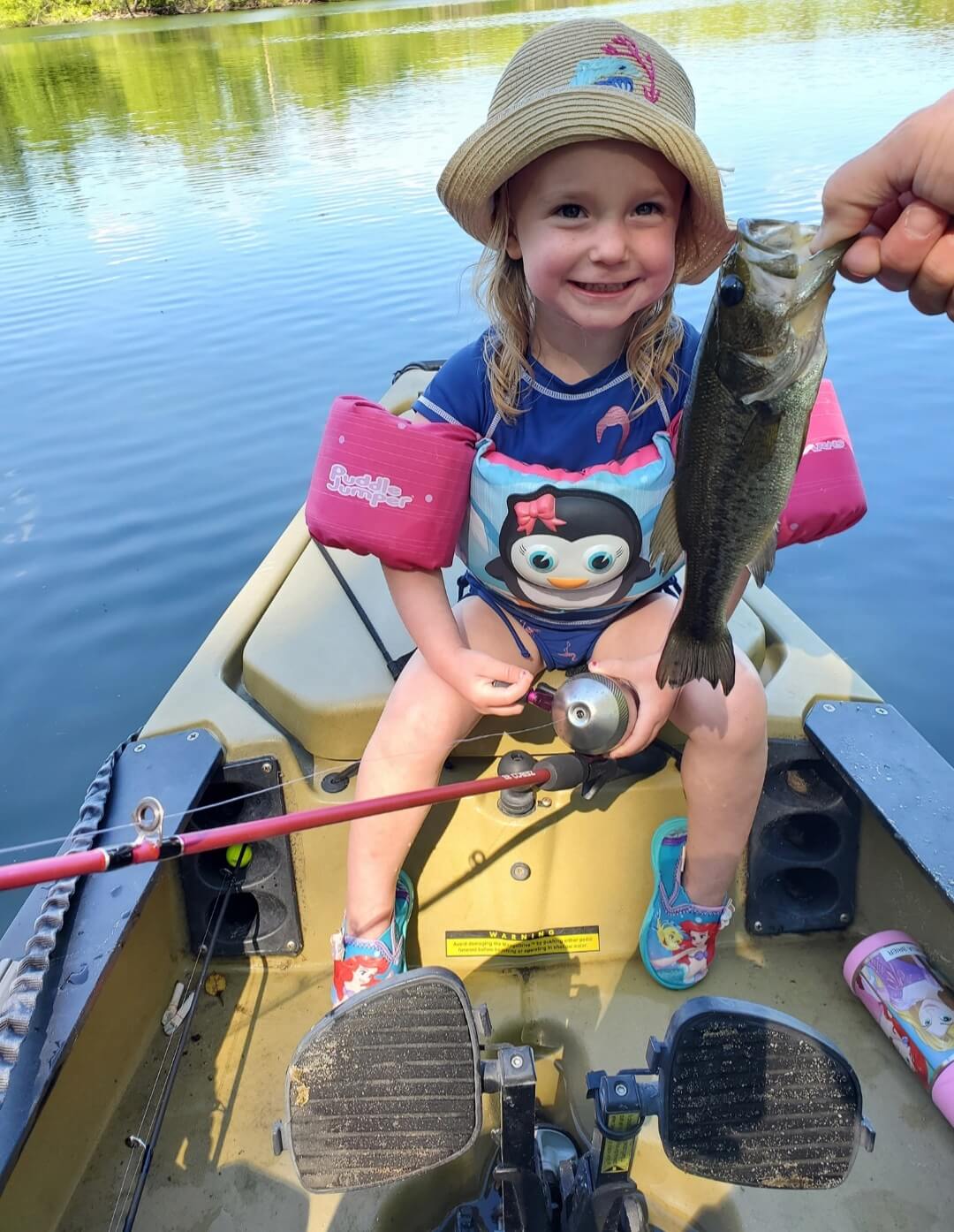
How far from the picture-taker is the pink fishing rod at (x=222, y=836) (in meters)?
1.27

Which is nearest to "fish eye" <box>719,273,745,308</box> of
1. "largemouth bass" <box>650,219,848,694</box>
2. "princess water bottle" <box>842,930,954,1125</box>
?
"largemouth bass" <box>650,219,848,694</box>

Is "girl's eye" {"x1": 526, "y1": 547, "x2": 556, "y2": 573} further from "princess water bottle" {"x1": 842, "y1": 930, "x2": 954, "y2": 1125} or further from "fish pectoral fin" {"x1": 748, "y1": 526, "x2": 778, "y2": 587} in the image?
"princess water bottle" {"x1": 842, "y1": 930, "x2": 954, "y2": 1125}

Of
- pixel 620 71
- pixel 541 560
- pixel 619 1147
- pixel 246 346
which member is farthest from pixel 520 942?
pixel 246 346

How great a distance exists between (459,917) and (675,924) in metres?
0.53

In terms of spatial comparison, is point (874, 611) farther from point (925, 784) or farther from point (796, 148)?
point (796, 148)

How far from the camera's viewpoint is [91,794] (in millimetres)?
2314

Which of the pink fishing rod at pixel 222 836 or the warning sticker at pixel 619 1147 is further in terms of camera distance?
the warning sticker at pixel 619 1147

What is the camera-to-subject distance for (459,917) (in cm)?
242

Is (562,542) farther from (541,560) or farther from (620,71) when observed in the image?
(620,71)

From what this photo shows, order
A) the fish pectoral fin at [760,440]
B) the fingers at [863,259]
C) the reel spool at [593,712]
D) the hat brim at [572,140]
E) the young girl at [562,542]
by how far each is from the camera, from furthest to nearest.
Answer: the young girl at [562,542]
the reel spool at [593,712]
the hat brim at [572,140]
the fish pectoral fin at [760,440]
the fingers at [863,259]

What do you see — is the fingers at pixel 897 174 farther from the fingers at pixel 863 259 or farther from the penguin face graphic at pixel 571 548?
the penguin face graphic at pixel 571 548

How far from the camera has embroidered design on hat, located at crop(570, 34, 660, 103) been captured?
1.83m

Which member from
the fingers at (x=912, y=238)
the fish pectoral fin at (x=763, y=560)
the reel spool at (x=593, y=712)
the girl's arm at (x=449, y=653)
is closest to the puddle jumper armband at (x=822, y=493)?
the fish pectoral fin at (x=763, y=560)

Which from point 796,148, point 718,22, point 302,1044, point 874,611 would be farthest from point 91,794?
point 718,22
